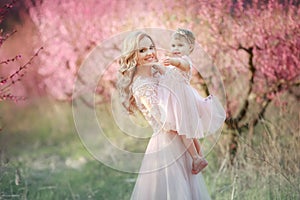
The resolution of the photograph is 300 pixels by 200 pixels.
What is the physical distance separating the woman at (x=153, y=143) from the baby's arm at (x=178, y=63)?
61 mm

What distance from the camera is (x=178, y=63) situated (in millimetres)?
2824

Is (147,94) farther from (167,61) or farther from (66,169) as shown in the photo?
(66,169)

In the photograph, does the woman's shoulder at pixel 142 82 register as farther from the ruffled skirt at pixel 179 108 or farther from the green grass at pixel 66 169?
the green grass at pixel 66 169

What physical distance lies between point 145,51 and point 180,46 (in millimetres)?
194

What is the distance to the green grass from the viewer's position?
14.6ft

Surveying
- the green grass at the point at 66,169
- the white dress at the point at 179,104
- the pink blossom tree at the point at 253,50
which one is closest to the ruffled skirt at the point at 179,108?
the white dress at the point at 179,104

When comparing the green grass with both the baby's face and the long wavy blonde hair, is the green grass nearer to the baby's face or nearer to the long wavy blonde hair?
the long wavy blonde hair

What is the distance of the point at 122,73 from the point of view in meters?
2.84

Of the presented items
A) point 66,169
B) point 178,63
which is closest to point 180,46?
point 178,63

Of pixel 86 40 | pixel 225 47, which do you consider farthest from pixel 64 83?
pixel 225 47

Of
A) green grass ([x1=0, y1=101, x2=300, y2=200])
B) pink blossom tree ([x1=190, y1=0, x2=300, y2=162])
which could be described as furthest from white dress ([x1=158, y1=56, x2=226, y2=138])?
pink blossom tree ([x1=190, y1=0, x2=300, y2=162])

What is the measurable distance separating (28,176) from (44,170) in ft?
1.74

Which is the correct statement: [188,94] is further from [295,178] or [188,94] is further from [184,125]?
[295,178]

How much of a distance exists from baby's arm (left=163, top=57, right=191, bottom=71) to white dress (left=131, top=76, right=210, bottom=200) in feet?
0.76
